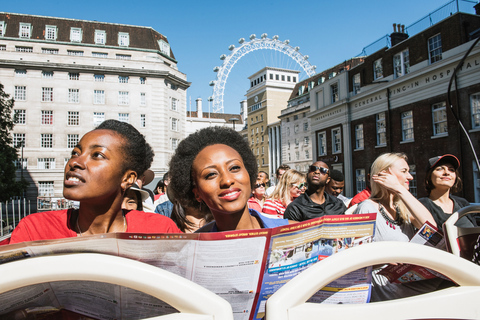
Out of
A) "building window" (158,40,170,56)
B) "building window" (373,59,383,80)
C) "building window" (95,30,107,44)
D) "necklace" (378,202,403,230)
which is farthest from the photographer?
"building window" (158,40,170,56)

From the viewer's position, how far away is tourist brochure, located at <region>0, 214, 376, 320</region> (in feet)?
3.53

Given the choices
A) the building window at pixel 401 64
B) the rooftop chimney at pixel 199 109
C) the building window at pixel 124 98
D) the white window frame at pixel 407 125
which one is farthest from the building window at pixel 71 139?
the rooftop chimney at pixel 199 109

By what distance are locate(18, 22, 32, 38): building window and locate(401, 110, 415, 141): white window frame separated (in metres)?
41.7

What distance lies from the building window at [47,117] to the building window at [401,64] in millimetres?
34630

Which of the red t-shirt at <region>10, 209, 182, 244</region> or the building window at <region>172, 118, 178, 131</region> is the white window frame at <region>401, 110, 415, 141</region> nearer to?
the red t-shirt at <region>10, 209, 182, 244</region>

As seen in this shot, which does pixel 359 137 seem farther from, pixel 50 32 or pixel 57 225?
pixel 50 32

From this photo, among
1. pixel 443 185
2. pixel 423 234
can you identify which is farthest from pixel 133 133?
pixel 443 185

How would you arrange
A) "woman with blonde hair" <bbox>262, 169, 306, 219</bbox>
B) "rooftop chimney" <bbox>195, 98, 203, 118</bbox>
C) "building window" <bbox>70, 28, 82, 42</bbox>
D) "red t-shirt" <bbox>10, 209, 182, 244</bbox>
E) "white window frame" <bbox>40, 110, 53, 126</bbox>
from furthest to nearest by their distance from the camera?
"rooftop chimney" <bbox>195, 98, 203, 118</bbox> → "building window" <bbox>70, 28, 82, 42</bbox> → "white window frame" <bbox>40, 110, 53, 126</bbox> → "woman with blonde hair" <bbox>262, 169, 306, 219</bbox> → "red t-shirt" <bbox>10, 209, 182, 244</bbox>

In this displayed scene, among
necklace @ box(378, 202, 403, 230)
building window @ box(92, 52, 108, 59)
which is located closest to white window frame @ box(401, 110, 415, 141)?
necklace @ box(378, 202, 403, 230)

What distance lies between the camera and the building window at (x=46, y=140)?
119ft

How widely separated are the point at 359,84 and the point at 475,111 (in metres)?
9.71

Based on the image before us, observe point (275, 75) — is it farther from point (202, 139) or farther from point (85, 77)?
point (202, 139)

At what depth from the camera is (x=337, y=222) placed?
1360mm

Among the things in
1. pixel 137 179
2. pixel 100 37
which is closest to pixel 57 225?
pixel 137 179
